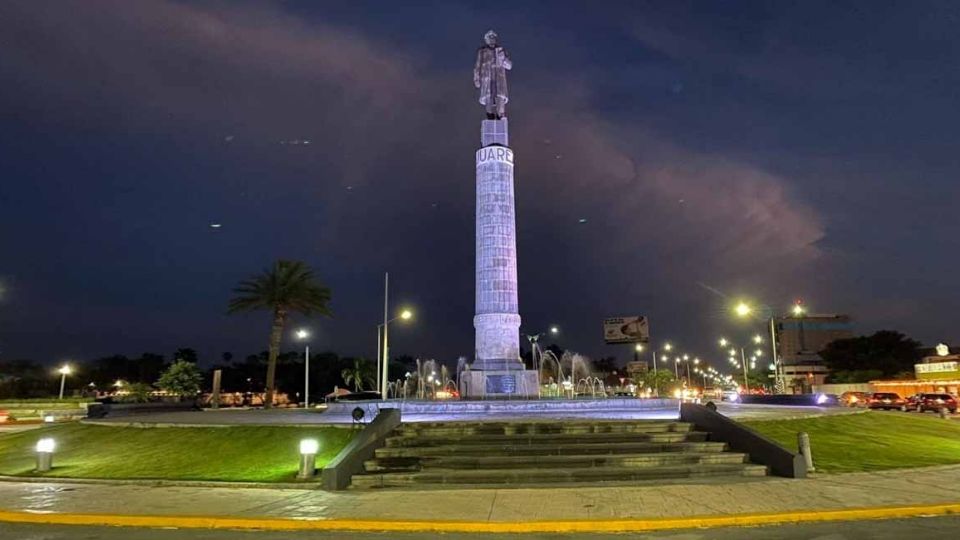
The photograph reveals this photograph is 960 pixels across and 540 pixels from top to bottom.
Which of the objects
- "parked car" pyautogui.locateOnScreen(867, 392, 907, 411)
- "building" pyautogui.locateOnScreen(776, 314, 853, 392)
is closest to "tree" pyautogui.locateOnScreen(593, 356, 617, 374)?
"building" pyautogui.locateOnScreen(776, 314, 853, 392)

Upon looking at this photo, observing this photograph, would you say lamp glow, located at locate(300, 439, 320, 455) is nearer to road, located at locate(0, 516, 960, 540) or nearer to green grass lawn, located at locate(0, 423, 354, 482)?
green grass lawn, located at locate(0, 423, 354, 482)

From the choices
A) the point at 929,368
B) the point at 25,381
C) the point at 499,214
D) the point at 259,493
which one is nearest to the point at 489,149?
the point at 499,214

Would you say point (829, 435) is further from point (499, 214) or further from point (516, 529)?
point (499, 214)

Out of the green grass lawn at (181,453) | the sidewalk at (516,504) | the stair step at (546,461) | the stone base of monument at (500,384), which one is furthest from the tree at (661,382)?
the sidewalk at (516,504)

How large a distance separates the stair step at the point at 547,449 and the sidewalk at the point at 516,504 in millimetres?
2405

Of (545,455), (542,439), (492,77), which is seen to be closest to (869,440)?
(542,439)

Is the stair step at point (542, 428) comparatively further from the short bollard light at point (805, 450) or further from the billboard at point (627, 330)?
the billboard at point (627, 330)

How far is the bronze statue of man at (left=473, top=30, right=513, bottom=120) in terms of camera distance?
135 ft

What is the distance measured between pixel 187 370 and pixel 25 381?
5245cm

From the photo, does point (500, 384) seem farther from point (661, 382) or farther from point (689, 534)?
point (661, 382)

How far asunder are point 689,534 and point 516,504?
330 centimetres

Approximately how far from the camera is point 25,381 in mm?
90188

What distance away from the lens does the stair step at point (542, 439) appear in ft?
57.0

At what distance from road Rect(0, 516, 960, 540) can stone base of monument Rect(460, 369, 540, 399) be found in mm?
25508
